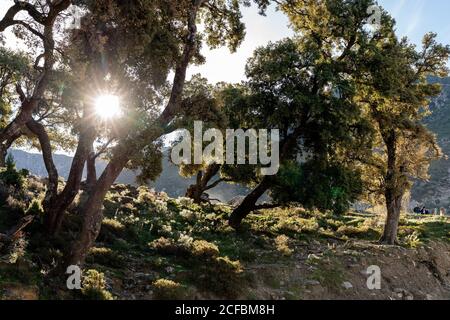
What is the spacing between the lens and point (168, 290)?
12.5 meters

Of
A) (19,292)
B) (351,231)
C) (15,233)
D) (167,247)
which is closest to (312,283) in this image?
(167,247)

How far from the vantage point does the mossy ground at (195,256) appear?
12.9m

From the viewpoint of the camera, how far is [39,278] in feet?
40.3

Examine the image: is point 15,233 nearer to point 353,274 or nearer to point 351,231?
point 353,274

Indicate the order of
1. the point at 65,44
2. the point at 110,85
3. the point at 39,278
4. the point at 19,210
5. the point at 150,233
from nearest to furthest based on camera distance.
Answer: the point at 39,278 < the point at 65,44 < the point at 110,85 < the point at 19,210 < the point at 150,233

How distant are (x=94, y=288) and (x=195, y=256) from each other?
5540 millimetres

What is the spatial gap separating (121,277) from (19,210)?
325 inches

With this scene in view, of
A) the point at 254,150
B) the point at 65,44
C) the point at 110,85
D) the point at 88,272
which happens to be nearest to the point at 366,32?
the point at 254,150

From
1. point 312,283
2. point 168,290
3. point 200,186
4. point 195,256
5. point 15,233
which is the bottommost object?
point 312,283

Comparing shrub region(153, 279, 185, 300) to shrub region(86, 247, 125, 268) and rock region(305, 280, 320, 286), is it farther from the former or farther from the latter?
rock region(305, 280, 320, 286)

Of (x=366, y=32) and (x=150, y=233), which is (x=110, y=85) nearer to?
(x=150, y=233)

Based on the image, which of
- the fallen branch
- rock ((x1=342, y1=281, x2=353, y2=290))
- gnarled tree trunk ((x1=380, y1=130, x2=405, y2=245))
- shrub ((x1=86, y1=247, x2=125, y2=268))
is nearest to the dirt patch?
rock ((x1=342, y1=281, x2=353, y2=290))

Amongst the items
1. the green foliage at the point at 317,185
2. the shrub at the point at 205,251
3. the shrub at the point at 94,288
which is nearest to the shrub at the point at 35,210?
the shrub at the point at 205,251

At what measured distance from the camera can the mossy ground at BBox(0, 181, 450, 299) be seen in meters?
12.9
